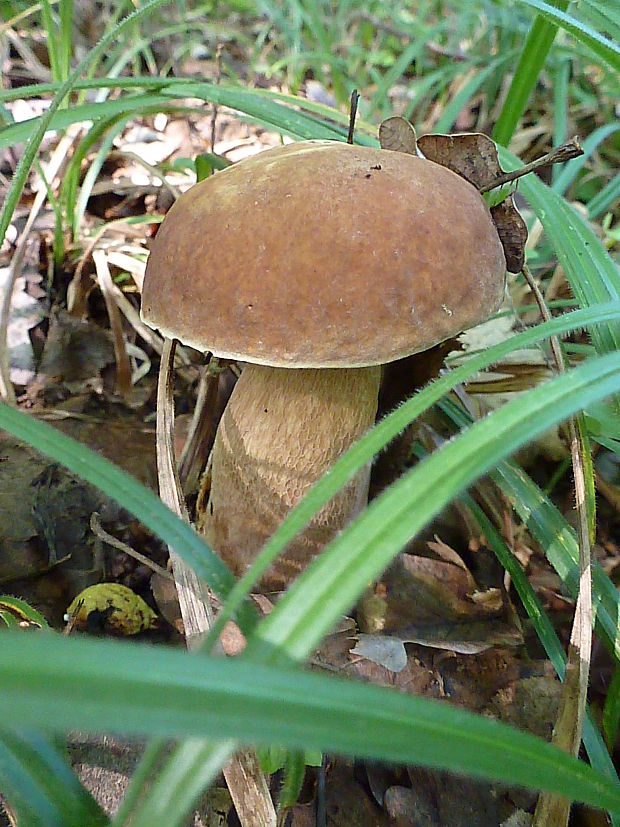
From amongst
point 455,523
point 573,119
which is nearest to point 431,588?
point 455,523

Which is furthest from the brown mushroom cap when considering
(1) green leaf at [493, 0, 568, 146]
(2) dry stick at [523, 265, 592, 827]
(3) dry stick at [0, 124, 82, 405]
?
(1) green leaf at [493, 0, 568, 146]

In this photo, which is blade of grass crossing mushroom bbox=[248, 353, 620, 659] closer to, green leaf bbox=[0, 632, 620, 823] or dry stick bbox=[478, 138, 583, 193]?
green leaf bbox=[0, 632, 620, 823]

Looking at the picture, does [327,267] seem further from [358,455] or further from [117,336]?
[117,336]

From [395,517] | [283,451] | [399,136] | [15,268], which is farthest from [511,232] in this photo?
[15,268]

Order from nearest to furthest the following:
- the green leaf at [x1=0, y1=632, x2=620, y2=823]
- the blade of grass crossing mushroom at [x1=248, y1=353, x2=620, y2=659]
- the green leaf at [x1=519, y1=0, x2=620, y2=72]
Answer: the green leaf at [x1=0, y1=632, x2=620, y2=823] < the blade of grass crossing mushroom at [x1=248, y1=353, x2=620, y2=659] < the green leaf at [x1=519, y1=0, x2=620, y2=72]

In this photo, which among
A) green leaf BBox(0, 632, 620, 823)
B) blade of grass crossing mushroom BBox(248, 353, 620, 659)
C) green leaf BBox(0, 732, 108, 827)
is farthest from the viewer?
green leaf BBox(0, 732, 108, 827)

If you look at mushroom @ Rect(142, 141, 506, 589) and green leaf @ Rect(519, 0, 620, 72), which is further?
green leaf @ Rect(519, 0, 620, 72)

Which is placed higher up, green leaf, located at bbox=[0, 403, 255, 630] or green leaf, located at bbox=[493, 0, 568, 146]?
green leaf, located at bbox=[493, 0, 568, 146]
